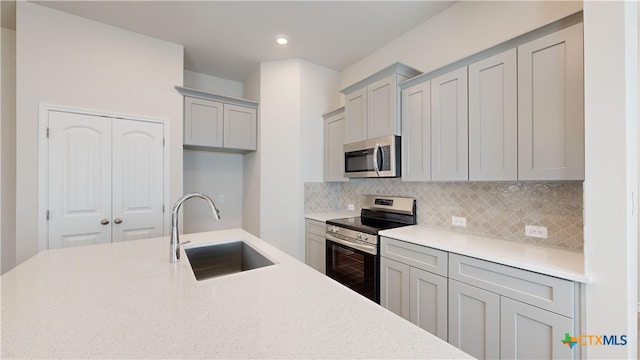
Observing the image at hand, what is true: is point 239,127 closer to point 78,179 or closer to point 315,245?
point 78,179

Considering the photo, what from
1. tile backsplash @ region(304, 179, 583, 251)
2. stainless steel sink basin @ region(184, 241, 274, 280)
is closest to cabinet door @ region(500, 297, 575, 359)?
tile backsplash @ region(304, 179, 583, 251)

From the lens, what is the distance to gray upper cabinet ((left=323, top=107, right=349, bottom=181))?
3.13 m

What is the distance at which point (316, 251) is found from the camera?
303 centimetres

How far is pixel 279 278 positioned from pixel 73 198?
8.11 ft

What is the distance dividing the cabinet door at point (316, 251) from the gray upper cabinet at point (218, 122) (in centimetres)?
143

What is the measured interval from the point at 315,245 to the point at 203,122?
2.04m

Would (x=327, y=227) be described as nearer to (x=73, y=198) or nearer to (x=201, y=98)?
(x=201, y=98)

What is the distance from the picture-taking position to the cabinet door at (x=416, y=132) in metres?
2.10

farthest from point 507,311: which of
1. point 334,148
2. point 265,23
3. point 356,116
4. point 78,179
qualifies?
point 78,179

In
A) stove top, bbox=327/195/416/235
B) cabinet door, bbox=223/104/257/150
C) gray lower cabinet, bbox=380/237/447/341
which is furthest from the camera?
cabinet door, bbox=223/104/257/150

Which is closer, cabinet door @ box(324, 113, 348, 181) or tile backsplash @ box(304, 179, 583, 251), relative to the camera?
tile backsplash @ box(304, 179, 583, 251)

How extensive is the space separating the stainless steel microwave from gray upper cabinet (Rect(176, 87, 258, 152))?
54.3 inches

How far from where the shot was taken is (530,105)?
1524 mm

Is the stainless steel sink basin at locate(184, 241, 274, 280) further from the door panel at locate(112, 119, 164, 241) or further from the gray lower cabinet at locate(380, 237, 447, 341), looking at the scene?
the door panel at locate(112, 119, 164, 241)
